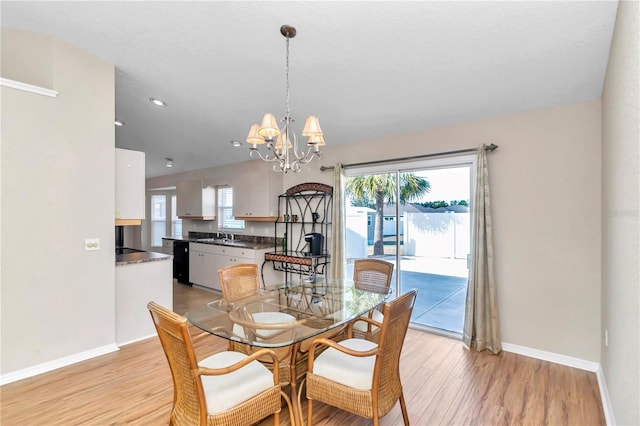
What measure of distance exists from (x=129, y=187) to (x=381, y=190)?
3.13 metres

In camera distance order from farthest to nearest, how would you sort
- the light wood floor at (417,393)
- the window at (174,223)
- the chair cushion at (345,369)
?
the window at (174,223) → the light wood floor at (417,393) → the chair cushion at (345,369)

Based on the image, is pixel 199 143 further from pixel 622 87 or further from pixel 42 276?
pixel 622 87

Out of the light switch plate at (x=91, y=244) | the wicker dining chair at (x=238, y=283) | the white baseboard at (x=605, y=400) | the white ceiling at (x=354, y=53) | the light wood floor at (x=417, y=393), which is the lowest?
the light wood floor at (x=417, y=393)

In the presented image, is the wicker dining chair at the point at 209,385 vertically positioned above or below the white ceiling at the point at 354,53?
below

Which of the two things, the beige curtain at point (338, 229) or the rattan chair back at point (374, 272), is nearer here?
the rattan chair back at point (374, 272)

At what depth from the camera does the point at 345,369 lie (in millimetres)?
1892

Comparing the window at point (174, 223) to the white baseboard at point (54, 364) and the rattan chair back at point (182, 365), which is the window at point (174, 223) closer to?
the white baseboard at point (54, 364)

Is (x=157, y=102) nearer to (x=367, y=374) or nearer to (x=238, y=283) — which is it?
(x=238, y=283)

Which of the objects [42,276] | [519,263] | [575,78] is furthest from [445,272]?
[42,276]

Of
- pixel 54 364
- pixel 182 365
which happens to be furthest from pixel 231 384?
pixel 54 364

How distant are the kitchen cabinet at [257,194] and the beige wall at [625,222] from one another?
4.43m

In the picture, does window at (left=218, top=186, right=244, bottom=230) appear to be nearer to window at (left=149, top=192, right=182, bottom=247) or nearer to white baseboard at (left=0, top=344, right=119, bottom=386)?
window at (left=149, top=192, right=182, bottom=247)

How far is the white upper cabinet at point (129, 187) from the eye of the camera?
11.1 ft

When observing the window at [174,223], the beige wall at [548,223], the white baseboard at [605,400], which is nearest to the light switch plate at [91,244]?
the beige wall at [548,223]
